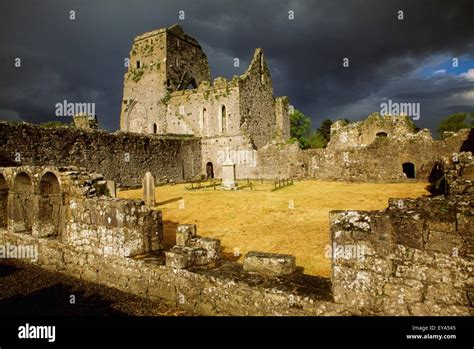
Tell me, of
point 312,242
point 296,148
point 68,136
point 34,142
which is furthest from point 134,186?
point 312,242

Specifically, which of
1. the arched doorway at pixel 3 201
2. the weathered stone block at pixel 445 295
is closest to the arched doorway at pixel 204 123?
the arched doorway at pixel 3 201

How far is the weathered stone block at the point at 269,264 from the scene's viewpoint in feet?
14.9

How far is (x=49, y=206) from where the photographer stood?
7.85 metres

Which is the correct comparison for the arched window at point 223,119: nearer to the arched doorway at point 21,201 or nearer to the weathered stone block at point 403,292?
the arched doorway at point 21,201

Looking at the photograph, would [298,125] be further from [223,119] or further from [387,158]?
[387,158]

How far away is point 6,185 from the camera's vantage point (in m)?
9.08

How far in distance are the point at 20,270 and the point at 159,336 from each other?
5.16 m

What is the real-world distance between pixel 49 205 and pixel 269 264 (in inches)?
248

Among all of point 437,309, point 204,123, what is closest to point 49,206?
point 437,309

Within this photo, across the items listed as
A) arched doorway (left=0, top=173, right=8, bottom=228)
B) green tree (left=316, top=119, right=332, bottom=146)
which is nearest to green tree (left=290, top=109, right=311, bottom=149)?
green tree (left=316, top=119, right=332, bottom=146)

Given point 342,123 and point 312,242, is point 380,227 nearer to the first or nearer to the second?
point 312,242

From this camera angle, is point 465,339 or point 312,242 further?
point 312,242

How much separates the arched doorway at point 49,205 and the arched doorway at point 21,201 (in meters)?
0.83

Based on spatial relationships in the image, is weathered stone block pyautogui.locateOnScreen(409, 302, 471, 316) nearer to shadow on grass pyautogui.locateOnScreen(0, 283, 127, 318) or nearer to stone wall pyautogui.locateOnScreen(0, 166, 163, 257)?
shadow on grass pyautogui.locateOnScreen(0, 283, 127, 318)
